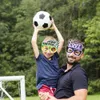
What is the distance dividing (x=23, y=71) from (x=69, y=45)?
92.7 feet

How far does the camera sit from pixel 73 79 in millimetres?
3268

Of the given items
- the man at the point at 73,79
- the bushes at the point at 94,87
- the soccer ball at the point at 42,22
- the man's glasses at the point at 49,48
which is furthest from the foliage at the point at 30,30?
the man at the point at 73,79

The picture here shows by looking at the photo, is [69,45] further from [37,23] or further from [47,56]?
[37,23]

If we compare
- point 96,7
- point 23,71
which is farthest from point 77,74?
point 23,71

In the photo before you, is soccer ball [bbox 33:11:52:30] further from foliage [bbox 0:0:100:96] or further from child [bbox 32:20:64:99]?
foliage [bbox 0:0:100:96]

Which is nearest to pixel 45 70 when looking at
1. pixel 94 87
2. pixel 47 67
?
pixel 47 67

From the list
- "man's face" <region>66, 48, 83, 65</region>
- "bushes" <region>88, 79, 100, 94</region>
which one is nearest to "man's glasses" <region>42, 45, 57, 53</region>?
"man's face" <region>66, 48, 83, 65</region>

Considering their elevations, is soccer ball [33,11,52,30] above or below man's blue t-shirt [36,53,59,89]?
above

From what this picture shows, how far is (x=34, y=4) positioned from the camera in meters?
31.7

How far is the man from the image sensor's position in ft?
10.5

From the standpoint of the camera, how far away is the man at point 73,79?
126 inches

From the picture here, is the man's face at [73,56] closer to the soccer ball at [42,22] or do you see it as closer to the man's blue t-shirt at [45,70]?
the man's blue t-shirt at [45,70]

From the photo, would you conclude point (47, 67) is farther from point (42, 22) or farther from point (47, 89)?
point (42, 22)

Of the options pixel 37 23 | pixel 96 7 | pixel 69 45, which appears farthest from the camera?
pixel 96 7
